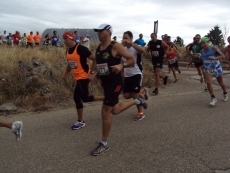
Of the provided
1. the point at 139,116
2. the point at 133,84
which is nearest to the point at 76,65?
the point at 133,84

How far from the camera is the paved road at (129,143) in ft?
11.9

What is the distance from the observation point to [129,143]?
4.43m

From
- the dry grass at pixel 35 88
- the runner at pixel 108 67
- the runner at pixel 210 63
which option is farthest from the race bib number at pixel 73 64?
the runner at pixel 210 63

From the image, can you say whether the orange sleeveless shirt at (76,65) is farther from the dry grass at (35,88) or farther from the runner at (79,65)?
the dry grass at (35,88)

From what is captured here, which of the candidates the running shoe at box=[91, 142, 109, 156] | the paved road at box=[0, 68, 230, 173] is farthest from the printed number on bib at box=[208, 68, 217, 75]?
the running shoe at box=[91, 142, 109, 156]

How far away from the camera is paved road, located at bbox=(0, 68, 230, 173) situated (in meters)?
3.62

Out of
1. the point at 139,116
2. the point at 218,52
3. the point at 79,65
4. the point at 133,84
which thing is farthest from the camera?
the point at 218,52

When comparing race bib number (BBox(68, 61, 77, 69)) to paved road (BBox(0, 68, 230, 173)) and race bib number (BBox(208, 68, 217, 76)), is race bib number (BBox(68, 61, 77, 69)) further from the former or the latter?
race bib number (BBox(208, 68, 217, 76))

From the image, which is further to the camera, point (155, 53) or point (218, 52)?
point (155, 53)

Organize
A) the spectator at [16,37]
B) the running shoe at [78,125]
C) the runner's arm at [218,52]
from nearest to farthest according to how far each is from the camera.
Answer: the running shoe at [78,125] < the runner's arm at [218,52] < the spectator at [16,37]

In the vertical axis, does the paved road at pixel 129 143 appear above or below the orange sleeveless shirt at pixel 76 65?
below

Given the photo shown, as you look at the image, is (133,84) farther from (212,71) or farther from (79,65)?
(212,71)

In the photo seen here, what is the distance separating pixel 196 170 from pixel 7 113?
4782 mm

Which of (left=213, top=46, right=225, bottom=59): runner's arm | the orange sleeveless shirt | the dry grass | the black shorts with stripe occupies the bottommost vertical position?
the dry grass
